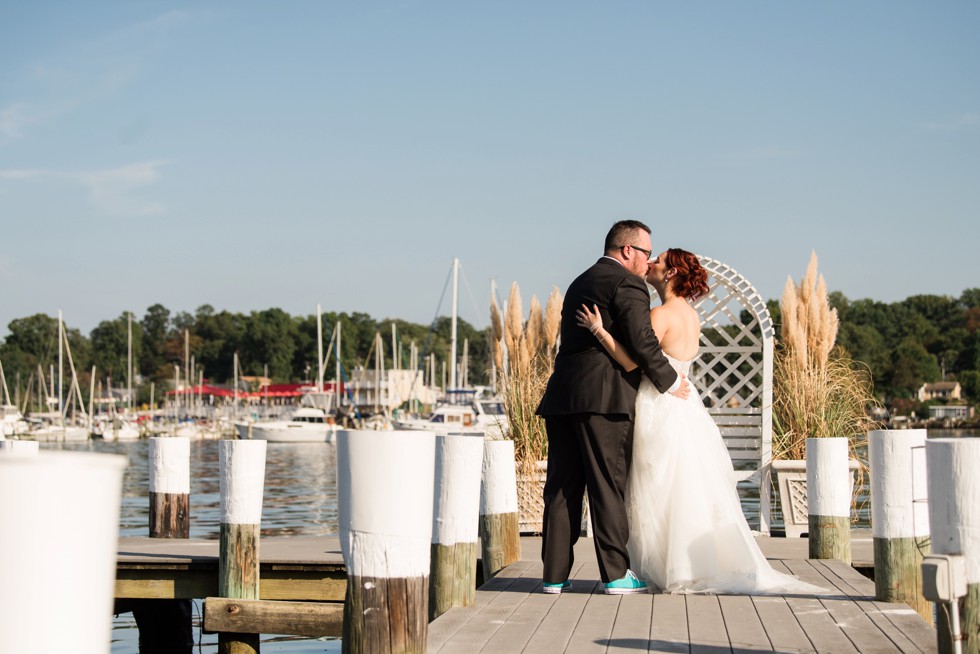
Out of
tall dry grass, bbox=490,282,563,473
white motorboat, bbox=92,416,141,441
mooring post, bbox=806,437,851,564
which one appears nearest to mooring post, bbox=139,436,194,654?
tall dry grass, bbox=490,282,563,473

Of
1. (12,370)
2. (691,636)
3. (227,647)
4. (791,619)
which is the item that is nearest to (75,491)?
(691,636)

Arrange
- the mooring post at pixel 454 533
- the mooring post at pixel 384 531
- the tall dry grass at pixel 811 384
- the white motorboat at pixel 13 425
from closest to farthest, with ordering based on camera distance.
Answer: the mooring post at pixel 384 531 → the mooring post at pixel 454 533 → the tall dry grass at pixel 811 384 → the white motorboat at pixel 13 425

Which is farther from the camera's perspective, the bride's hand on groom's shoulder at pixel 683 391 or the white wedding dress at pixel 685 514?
the bride's hand on groom's shoulder at pixel 683 391

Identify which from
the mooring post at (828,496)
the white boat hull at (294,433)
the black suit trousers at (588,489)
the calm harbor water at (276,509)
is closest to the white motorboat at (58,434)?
the white boat hull at (294,433)

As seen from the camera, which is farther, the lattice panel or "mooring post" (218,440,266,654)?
the lattice panel

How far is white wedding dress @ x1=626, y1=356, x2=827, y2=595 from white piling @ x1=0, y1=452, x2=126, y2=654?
486 cm

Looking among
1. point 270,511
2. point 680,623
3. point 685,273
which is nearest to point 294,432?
point 270,511

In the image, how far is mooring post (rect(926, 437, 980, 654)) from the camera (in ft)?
12.0

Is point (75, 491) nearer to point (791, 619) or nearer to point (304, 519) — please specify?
point (791, 619)

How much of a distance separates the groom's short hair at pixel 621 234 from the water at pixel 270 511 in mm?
A: 6217

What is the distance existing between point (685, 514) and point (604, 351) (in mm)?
1010

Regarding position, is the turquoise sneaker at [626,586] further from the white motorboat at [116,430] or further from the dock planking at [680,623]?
the white motorboat at [116,430]

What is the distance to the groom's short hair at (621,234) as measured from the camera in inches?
263

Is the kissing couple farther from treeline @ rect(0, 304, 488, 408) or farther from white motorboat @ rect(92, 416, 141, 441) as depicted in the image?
treeline @ rect(0, 304, 488, 408)
